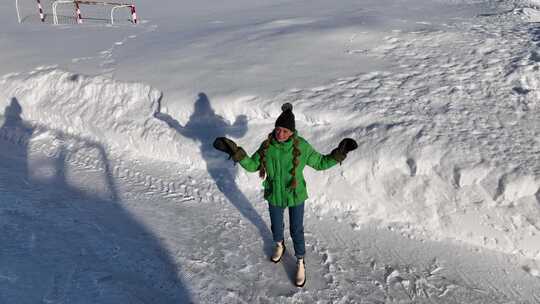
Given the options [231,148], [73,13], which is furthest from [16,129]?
[73,13]

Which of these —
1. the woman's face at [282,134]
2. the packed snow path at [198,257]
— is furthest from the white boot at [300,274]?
the woman's face at [282,134]

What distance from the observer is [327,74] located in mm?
6395

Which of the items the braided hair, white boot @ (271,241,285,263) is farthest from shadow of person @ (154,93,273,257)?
the braided hair

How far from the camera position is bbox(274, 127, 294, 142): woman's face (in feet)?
10.0

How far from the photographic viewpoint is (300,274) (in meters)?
3.60

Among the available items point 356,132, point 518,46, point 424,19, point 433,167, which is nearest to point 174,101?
point 356,132

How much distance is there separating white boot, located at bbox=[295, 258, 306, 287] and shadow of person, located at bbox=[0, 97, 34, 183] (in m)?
4.59

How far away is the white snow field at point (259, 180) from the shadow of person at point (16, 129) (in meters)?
0.03

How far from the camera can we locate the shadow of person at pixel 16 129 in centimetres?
639

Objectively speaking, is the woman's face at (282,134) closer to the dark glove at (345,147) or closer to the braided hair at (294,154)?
the braided hair at (294,154)

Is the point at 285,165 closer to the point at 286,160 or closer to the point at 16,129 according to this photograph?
the point at 286,160

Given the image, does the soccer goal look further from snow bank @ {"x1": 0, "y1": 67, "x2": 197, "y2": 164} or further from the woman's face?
the woman's face

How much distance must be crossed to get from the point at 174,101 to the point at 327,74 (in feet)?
8.56

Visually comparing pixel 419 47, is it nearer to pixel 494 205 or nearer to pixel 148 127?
pixel 494 205
